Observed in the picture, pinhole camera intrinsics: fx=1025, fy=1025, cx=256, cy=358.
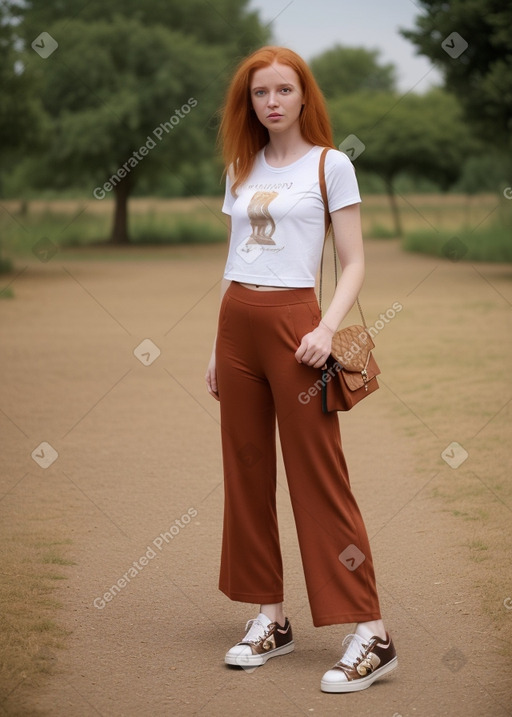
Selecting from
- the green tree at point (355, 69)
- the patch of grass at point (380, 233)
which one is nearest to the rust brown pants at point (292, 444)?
the patch of grass at point (380, 233)

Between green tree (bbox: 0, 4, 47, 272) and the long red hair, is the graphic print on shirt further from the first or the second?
green tree (bbox: 0, 4, 47, 272)

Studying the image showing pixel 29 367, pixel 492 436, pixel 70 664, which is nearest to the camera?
pixel 70 664

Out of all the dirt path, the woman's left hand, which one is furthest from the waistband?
the dirt path

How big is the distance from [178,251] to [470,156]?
13346mm

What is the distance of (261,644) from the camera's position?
3.48 metres

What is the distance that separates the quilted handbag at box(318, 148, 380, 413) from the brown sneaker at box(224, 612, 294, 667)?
0.83 meters

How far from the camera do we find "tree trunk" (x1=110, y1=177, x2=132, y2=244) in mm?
32125

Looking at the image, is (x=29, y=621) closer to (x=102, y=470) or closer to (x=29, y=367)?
(x=102, y=470)

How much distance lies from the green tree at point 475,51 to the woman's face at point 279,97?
15.5m

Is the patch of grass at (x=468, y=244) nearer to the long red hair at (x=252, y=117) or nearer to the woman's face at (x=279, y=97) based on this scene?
the long red hair at (x=252, y=117)

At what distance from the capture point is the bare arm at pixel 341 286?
10.4 feet

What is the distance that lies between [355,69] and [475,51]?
246ft

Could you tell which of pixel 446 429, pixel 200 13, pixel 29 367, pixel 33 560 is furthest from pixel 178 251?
pixel 33 560

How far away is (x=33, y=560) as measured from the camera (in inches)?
180
